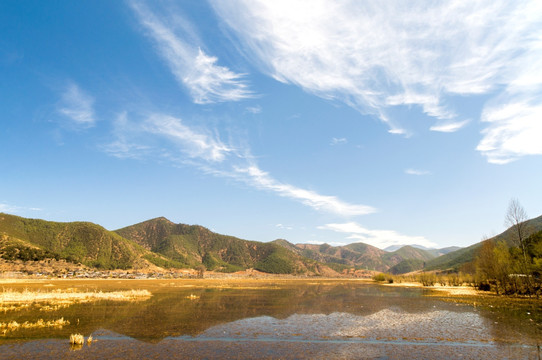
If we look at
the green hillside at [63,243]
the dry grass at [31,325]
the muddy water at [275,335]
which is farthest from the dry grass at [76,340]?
the green hillside at [63,243]

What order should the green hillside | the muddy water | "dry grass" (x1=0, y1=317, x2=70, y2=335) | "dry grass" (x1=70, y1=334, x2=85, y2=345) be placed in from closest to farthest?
the muddy water < "dry grass" (x1=70, y1=334, x2=85, y2=345) < "dry grass" (x1=0, y1=317, x2=70, y2=335) < the green hillside

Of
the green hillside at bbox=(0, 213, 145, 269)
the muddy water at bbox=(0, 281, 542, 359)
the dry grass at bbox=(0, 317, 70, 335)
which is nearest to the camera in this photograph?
the muddy water at bbox=(0, 281, 542, 359)

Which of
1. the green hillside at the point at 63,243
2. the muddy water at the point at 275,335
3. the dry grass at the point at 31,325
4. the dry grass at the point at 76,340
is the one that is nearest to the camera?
the muddy water at the point at 275,335

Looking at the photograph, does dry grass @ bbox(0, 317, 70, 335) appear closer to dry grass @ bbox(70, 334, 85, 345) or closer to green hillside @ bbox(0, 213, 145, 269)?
dry grass @ bbox(70, 334, 85, 345)

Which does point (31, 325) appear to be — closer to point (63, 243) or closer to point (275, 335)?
point (275, 335)

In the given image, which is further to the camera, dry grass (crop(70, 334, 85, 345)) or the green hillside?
the green hillside

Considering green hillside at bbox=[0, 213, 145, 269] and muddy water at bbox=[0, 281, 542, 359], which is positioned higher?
green hillside at bbox=[0, 213, 145, 269]

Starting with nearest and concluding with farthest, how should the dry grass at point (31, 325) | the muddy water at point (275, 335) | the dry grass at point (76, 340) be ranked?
the muddy water at point (275, 335)
the dry grass at point (76, 340)
the dry grass at point (31, 325)

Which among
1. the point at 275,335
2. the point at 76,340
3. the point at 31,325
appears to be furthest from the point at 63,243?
the point at 275,335

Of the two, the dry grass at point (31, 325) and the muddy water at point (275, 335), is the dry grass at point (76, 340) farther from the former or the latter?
the dry grass at point (31, 325)

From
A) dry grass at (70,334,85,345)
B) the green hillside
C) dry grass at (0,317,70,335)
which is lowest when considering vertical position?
dry grass at (0,317,70,335)

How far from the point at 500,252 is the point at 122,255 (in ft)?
672

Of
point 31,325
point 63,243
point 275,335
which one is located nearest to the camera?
point 275,335

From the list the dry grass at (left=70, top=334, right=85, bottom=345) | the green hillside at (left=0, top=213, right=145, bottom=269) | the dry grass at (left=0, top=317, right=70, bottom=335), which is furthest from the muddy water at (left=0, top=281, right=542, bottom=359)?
the green hillside at (left=0, top=213, right=145, bottom=269)
